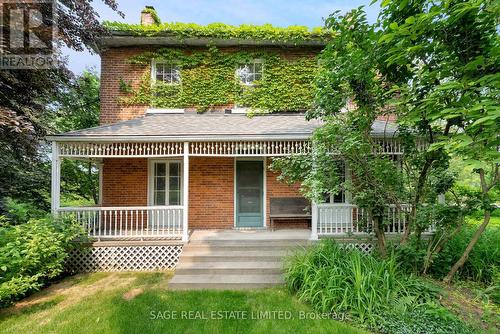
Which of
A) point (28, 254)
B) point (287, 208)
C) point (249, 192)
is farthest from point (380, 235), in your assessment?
point (28, 254)

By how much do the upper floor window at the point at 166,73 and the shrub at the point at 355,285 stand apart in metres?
7.82

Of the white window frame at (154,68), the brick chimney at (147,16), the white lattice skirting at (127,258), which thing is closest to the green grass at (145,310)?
the white lattice skirting at (127,258)

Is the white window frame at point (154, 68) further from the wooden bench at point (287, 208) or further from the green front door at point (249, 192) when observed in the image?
the wooden bench at point (287, 208)

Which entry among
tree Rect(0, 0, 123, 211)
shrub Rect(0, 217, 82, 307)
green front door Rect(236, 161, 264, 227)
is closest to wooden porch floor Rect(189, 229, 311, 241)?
green front door Rect(236, 161, 264, 227)

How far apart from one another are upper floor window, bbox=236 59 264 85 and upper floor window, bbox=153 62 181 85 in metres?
2.27

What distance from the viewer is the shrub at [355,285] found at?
4.44 m

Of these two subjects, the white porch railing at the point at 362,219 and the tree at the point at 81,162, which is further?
the tree at the point at 81,162

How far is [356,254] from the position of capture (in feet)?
17.3

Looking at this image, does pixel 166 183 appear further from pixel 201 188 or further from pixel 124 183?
A: pixel 124 183

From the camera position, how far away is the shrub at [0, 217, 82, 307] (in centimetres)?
468

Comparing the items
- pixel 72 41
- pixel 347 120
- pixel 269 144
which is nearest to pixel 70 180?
pixel 72 41

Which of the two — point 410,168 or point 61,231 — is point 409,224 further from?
point 61,231

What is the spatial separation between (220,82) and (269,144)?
3.81m

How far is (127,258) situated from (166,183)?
2.81 meters
